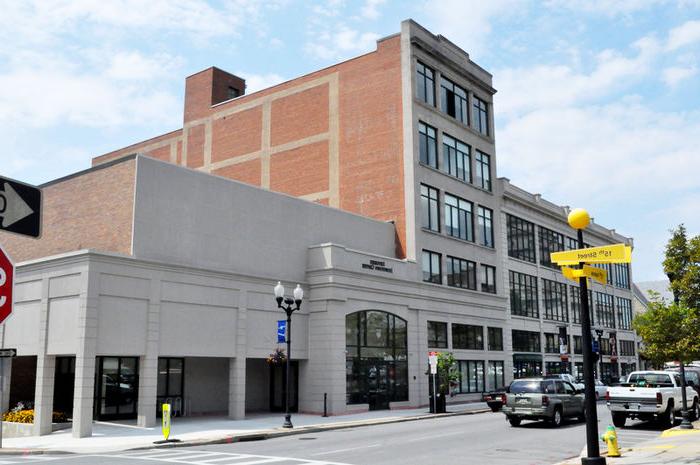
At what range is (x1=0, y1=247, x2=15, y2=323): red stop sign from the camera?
22.4 feet

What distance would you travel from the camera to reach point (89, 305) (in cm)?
2623

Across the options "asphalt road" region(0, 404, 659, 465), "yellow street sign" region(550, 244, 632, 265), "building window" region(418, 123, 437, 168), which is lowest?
"asphalt road" region(0, 404, 659, 465)

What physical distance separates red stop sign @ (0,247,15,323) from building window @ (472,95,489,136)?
160 ft

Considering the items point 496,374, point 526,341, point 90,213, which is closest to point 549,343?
point 526,341

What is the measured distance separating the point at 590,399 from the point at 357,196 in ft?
109

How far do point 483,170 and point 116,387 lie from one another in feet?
109

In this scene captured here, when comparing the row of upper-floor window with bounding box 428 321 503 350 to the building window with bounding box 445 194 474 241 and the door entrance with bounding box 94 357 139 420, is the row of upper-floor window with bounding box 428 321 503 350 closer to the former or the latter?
the building window with bounding box 445 194 474 241

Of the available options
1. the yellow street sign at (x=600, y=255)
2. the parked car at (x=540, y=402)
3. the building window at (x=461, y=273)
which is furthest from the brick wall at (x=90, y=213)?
the building window at (x=461, y=273)

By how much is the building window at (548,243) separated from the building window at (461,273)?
14.6 metres

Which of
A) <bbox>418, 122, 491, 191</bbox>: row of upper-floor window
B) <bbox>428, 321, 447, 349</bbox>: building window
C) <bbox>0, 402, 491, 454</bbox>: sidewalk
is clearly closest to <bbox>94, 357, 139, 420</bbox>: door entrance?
<bbox>0, 402, 491, 454</bbox>: sidewalk

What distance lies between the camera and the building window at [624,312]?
79.6m

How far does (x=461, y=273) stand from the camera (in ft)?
160

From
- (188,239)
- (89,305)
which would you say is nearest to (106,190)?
(188,239)

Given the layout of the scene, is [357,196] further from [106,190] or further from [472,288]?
[106,190]
